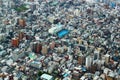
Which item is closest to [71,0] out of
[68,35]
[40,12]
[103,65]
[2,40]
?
[40,12]

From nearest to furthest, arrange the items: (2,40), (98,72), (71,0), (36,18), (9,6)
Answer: (98,72) < (2,40) < (36,18) < (9,6) < (71,0)

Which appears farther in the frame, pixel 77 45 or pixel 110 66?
pixel 77 45

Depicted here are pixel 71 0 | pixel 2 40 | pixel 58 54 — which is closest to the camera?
pixel 58 54

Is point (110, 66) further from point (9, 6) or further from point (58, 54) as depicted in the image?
point (9, 6)

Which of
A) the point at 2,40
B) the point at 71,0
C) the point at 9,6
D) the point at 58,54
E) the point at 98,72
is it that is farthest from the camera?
the point at 71,0

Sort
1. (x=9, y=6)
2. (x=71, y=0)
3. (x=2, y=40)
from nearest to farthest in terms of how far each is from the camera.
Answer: (x=2, y=40) → (x=9, y=6) → (x=71, y=0)

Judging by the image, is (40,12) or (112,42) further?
(40,12)

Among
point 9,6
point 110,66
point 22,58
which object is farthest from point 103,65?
point 9,6

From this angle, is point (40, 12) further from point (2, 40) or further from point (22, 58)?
point (22, 58)

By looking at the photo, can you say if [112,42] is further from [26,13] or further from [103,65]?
[26,13]
